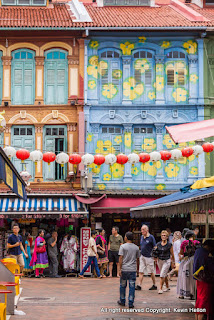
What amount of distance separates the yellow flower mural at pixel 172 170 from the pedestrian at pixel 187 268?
11.7 meters

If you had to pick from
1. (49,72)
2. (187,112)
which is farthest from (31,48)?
(187,112)

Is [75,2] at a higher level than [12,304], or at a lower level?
higher

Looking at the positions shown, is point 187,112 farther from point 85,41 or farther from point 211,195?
point 211,195

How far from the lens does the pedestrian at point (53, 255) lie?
21.7 metres

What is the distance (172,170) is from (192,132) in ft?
51.0

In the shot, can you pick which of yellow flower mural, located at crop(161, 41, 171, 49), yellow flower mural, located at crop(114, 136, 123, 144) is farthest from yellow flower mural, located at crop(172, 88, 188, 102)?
yellow flower mural, located at crop(114, 136, 123, 144)

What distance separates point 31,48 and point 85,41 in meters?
2.17

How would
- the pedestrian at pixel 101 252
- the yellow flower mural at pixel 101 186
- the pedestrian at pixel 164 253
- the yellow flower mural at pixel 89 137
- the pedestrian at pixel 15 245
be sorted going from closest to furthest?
the pedestrian at pixel 164 253, the pedestrian at pixel 15 245, the pedestrian at pixel 101 252, the yellow flower mural at pixel 101 186, the yellow flower mural at pixel 89 137

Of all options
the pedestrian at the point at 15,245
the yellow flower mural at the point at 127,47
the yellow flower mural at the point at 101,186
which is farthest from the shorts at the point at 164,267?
the yellow flower mural at the point at 127,47

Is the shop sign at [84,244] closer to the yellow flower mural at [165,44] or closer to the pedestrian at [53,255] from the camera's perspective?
the pedestrian at [53,255]

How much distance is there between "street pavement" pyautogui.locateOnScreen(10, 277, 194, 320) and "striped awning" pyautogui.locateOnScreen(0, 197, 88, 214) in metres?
4.17

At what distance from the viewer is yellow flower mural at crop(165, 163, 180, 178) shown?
26047mm

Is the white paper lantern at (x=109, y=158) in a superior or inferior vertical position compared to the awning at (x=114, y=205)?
superior

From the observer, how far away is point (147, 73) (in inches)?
1039
